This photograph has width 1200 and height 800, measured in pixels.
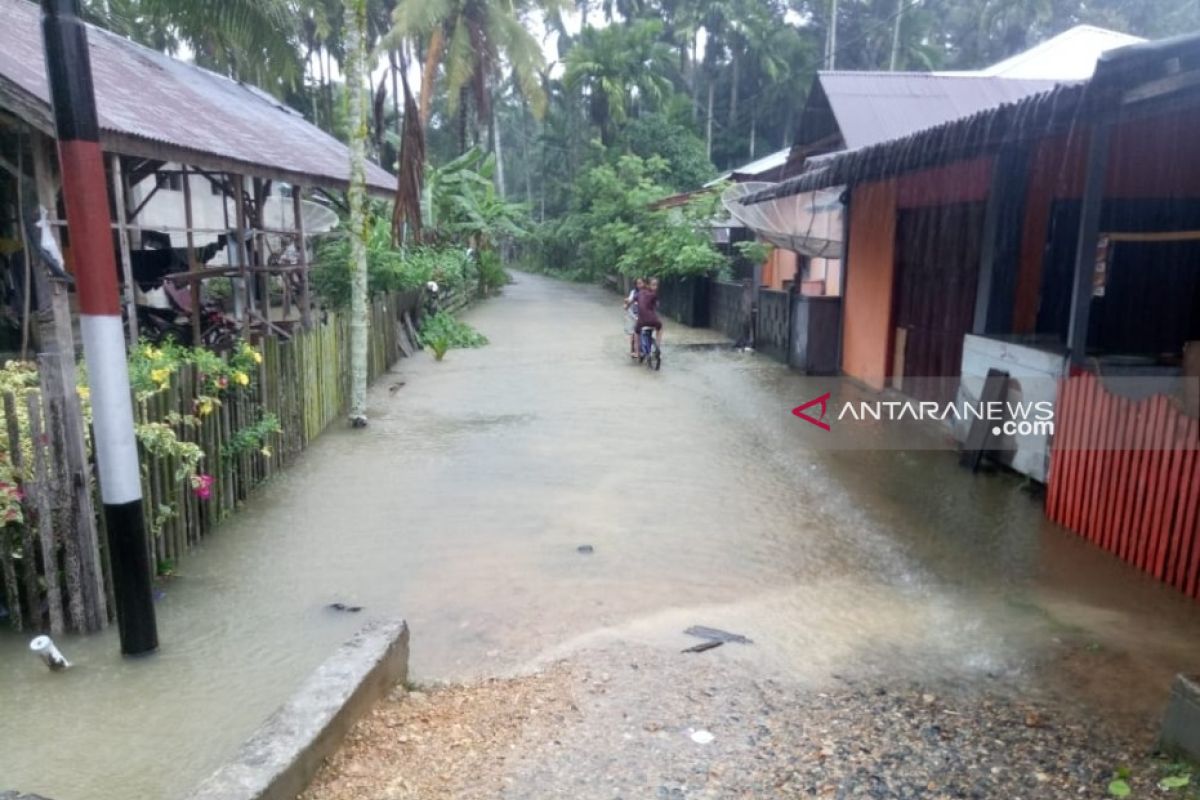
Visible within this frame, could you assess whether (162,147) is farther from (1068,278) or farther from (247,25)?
(1068,278)

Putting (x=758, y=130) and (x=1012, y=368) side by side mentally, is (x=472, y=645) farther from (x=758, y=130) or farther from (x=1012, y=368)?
(x=758, y=130)

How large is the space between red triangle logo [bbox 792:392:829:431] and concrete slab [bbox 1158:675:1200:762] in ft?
21.7

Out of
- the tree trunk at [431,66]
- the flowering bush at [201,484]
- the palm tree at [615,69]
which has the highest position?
the palm tree at [615,69]

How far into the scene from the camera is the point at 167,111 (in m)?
9.02

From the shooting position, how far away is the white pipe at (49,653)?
3.91m

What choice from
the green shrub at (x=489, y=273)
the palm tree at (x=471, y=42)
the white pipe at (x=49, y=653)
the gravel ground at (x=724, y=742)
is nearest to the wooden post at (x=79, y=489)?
the white pipe at (x=49, y=653)

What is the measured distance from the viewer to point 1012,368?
766 centimetres

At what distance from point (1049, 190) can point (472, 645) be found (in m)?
7.30

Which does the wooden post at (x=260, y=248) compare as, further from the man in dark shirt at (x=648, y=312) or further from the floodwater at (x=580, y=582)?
the man in dark shirt at (x=648, y=312)

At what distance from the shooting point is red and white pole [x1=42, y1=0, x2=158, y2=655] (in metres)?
3.59

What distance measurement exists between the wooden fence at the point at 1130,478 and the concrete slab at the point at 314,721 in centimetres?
444

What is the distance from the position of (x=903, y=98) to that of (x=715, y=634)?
40.5ft

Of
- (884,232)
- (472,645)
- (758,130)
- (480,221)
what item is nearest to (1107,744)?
(472,645)

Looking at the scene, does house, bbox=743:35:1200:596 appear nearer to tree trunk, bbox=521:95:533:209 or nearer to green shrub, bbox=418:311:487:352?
green shrub, bbox=418:311:487:352
